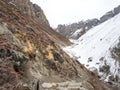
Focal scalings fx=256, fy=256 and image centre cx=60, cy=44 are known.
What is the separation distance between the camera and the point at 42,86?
15.6 metres

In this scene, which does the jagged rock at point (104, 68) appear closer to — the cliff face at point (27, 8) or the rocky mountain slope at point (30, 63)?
the rocky mountain slope at point (30, 63)

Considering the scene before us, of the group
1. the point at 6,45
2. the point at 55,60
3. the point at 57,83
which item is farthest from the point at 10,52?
the point at 55,60

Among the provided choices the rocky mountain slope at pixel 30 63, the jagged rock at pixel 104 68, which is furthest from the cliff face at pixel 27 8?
the rocky mountain slope at pixel 30 63

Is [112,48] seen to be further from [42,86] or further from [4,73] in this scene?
[4,73]

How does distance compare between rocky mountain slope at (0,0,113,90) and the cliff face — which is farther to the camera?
the cliff face

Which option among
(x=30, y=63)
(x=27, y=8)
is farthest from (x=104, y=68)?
(x=27, y=8)

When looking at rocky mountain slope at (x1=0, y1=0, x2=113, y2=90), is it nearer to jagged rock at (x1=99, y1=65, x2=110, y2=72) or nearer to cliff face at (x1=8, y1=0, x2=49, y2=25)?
jagged rock at (x1=99, y1=65, x2=110, y2=72)

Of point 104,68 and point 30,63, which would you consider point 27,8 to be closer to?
point 104,68

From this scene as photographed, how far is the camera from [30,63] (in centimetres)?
1694

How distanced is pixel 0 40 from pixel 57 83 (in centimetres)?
478

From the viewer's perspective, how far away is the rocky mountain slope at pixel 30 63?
528 inches

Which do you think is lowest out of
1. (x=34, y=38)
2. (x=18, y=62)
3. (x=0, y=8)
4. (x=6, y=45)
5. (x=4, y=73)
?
(x=4, y=73)

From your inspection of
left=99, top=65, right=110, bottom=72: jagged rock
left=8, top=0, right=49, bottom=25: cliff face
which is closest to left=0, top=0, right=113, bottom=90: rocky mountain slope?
left=99, top=65, right=110, bottom=72: jagged rock

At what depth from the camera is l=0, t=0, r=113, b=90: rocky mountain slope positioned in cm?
1342
